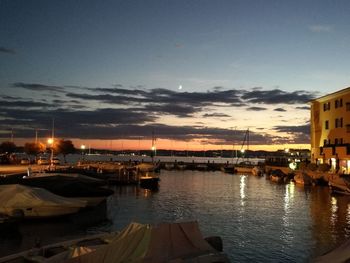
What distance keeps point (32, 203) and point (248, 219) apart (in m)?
20.3

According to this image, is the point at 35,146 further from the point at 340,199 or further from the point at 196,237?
the point at 196,237

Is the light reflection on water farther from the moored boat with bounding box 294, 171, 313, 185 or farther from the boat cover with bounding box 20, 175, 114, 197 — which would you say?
the moored boat with bounding box 294, 171, 313, 185

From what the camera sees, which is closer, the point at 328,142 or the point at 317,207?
the point at 317,207

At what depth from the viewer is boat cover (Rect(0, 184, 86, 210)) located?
31.9 meters

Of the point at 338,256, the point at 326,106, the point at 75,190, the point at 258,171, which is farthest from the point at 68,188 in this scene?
the point at 258,171

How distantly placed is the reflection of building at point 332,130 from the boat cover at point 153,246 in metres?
67.4

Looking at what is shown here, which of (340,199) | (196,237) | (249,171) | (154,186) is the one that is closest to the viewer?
(196,237)

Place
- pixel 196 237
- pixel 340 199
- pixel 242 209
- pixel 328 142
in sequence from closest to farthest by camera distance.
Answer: pixel 196 237 → pixel 242 209 → pixel 340 199 → pixel 328 142

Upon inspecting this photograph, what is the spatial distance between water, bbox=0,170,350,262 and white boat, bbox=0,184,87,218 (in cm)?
98

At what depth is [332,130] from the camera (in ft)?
281

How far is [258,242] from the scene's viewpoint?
95.7 ft

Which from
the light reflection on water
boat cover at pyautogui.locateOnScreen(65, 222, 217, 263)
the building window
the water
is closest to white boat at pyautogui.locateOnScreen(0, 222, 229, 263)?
boat cover at pyautogui.locateOnScreen(65, 222, 217, 263)

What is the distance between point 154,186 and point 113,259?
192ft

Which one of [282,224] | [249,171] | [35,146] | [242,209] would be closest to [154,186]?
[242,209]
